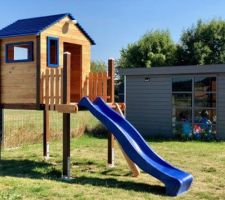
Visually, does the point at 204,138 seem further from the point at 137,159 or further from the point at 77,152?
the point at 137,159

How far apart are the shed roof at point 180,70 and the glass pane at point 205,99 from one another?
95cm

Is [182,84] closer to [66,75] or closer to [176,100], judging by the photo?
[176,100]

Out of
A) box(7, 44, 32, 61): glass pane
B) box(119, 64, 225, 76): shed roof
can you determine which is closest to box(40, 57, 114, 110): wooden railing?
box(7, 44, 32, 61): glass pane

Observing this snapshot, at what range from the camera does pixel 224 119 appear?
1538 cm

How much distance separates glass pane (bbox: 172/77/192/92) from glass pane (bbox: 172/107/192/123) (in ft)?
2.54

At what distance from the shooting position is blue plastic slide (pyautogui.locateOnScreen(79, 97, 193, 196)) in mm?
7367

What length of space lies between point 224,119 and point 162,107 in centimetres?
Result: 263

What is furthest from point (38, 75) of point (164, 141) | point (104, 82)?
point (164, 141)

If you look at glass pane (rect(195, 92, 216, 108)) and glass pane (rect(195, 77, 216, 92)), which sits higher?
glass pane (rect(195, 77, 216, 92))

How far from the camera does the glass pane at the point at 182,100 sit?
53.7ft

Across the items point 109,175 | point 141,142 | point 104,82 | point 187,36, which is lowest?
point 109,175

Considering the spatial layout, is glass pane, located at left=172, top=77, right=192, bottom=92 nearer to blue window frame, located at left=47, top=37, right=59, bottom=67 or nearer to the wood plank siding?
the wood plank siding

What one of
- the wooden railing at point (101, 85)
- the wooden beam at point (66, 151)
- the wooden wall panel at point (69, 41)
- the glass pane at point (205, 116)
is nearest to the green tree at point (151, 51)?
the glass pane at point (205, 116)

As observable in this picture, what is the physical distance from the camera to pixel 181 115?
16594 mm
